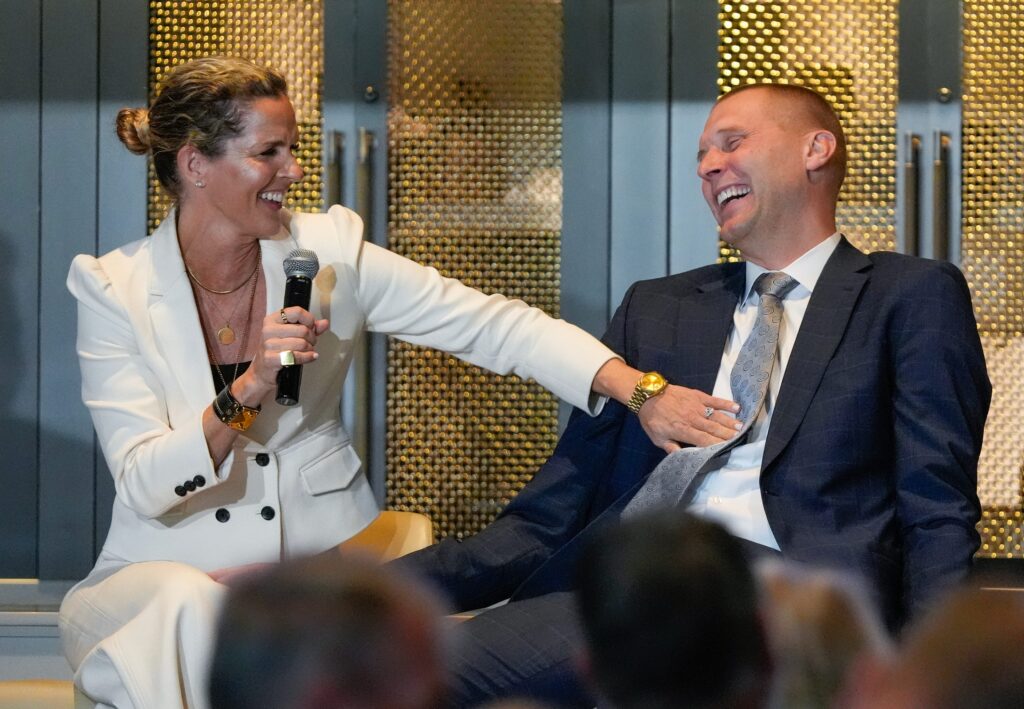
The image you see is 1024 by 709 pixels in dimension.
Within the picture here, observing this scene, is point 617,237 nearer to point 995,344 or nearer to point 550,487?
point 995,344

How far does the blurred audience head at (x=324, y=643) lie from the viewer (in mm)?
825

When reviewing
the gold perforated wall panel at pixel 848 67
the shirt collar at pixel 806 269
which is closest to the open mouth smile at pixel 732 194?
the shirt collar at pixel 806 269

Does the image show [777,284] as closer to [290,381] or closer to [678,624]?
[290,381]

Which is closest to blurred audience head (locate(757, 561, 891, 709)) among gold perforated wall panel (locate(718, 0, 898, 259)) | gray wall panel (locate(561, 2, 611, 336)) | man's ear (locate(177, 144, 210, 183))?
man's ear (locate(177, 144, 210, 183))

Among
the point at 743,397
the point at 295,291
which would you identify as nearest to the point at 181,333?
the point at 295,291

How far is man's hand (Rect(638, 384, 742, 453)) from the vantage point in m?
2.49

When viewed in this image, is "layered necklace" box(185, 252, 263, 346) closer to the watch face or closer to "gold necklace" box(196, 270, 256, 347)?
"gold necklace" box(196, 270, 256, 347)

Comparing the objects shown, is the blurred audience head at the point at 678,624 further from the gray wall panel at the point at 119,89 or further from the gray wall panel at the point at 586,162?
the gray wall panel at the point at 119,89

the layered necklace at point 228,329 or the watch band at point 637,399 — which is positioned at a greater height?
the layered necklace at point 228,329

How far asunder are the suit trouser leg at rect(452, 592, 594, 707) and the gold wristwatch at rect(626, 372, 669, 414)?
0.44 meters

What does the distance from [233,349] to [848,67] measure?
87.5 inches

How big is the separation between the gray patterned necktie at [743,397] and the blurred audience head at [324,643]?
167 centimetres

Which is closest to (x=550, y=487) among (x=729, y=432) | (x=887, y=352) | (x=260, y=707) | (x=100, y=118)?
(x=729, y=432)

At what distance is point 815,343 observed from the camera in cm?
257
